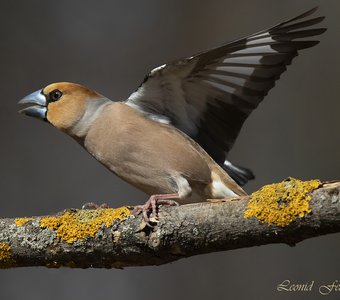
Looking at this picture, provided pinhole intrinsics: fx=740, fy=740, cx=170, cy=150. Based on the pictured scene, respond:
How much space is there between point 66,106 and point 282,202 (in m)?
1.60

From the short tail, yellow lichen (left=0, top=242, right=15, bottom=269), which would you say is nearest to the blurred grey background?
the short tail

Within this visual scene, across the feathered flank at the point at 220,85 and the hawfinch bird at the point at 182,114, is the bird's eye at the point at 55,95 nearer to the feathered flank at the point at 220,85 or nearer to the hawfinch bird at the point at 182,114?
the hawfinch bird at the point at 182,114

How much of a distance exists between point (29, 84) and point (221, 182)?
8.16 ft

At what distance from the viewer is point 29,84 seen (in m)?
5.71

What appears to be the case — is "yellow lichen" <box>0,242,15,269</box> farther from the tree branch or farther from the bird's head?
the bird's head

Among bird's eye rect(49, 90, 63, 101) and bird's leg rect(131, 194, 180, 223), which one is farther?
bird's eye rect(49, 90, 63, 101)

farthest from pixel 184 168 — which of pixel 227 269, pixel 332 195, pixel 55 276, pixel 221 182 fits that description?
pixel 55 276

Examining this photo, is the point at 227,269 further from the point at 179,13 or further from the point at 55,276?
the point at 179,13

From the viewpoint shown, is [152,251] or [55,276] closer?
[152,251]

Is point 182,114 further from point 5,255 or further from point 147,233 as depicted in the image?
point 5,255

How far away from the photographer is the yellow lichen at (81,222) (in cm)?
293

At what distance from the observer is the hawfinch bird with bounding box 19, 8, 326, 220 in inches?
141

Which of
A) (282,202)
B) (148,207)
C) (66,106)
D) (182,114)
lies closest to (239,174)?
(182,114)

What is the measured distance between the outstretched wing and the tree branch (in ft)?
3.15
